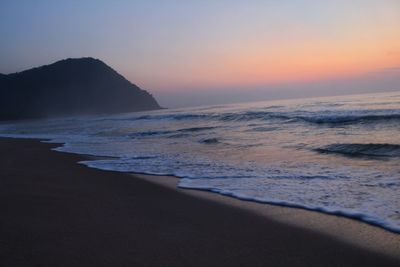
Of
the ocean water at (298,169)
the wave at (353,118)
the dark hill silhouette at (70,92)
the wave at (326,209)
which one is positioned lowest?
the wave at (326,209)

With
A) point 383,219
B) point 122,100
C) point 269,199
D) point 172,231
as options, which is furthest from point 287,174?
point 122,100

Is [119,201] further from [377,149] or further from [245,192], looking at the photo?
[377,149]

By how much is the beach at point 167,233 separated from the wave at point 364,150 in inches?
209

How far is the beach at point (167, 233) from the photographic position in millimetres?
3334

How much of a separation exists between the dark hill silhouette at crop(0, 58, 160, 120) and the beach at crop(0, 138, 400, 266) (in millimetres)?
101906

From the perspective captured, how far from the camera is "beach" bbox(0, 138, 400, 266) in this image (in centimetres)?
333

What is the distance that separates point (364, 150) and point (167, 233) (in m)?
7.72

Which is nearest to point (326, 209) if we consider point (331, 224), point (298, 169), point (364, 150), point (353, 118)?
point (331, 224)

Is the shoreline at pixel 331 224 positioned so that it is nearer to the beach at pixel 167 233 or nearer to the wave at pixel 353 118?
the beach at pixel 167 233

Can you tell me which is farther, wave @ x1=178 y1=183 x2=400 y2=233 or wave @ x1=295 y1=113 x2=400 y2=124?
wave @ x1=295 y1=113 x2=400 y2=124

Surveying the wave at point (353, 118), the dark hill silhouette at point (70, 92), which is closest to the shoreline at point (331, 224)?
the wave at point (353, 118)

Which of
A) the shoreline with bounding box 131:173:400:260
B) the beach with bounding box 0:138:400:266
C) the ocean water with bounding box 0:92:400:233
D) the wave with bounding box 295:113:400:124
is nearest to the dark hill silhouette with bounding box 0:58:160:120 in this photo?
the wave with bounding box 295:113:400:124

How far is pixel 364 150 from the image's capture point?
10133mm

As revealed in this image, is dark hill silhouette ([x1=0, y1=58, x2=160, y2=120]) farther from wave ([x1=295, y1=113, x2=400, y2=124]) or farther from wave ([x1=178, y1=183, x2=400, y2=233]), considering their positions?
wave ([x1=178, y1=183, x2=400, y2=233])
